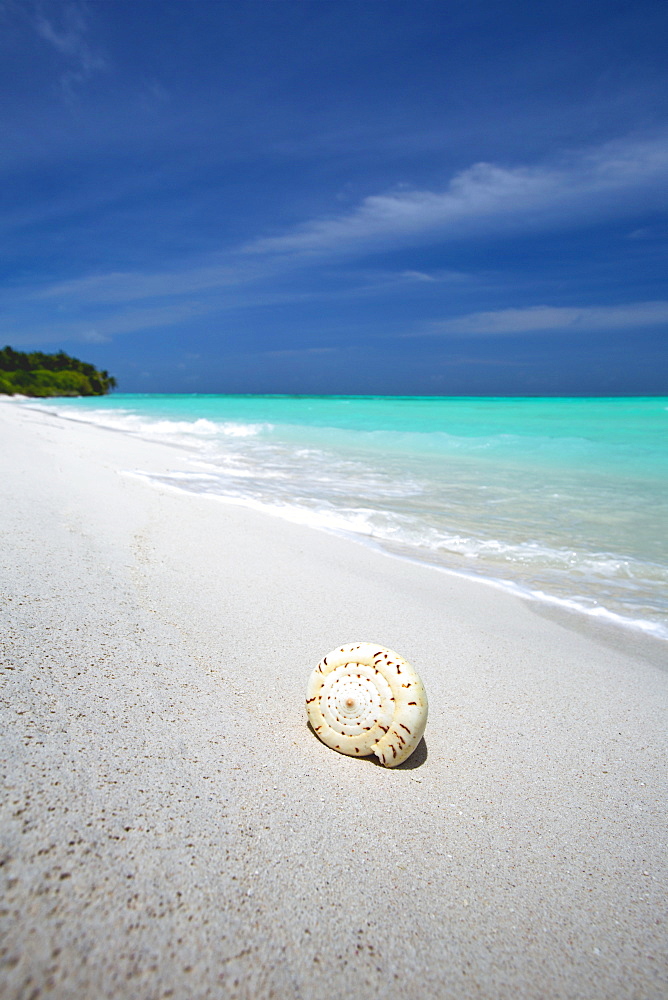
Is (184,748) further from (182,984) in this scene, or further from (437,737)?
(437,737)

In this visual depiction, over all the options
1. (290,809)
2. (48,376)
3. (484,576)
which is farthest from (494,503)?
(48,376)

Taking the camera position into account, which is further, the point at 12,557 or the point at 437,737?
the point at 12,557

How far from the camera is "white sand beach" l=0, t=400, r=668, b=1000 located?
3.76 ft

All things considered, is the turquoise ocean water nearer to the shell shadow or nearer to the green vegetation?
the shell shadow

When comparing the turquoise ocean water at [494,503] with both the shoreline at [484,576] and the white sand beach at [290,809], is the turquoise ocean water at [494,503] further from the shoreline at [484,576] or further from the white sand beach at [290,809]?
the white sand beach at [290,809]

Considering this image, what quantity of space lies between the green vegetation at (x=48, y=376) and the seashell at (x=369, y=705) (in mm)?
64921

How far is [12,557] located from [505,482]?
27.2ft

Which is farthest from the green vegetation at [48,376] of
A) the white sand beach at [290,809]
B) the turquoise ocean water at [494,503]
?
the white sand beach at [290,809]

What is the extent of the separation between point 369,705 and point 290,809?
45cm

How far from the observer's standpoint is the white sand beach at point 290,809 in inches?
45.1

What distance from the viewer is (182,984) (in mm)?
1052

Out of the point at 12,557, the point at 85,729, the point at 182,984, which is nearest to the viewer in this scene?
the point at 182,984

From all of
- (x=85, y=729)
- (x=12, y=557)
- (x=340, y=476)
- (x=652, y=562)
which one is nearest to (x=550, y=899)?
(x=85, y=729)

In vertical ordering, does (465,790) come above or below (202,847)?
below
